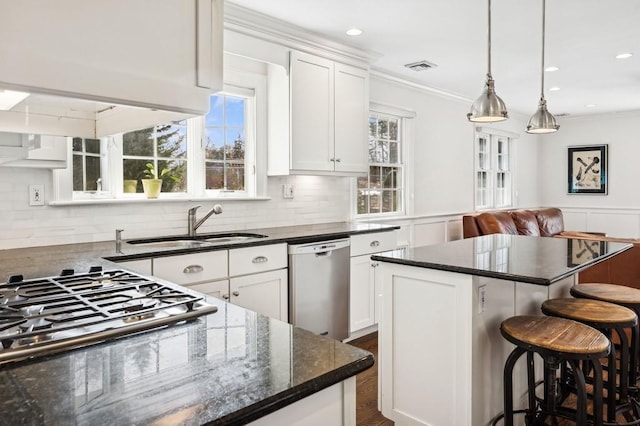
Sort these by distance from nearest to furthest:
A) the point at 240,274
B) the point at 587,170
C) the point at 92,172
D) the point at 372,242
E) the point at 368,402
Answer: the point at 368,402 < the point at 240,274 < the point at 92,172 < the point at 372,242 < the point at 587,170

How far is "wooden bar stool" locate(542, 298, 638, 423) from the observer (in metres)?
2.12

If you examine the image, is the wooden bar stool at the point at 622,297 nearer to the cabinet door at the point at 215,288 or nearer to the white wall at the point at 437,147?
the cabinet door at the point at 215,288

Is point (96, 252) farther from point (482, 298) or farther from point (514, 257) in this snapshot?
point (514, 257)

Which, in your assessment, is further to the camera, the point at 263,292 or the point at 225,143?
the point at 225,143

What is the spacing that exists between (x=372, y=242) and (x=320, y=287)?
0.72 meters

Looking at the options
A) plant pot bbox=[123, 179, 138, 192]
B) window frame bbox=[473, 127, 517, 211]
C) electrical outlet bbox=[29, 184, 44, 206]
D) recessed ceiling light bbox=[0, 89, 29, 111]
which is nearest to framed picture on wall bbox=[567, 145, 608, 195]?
window frame bbox=[473, 127, 517, 211]

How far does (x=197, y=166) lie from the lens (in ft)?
11.3

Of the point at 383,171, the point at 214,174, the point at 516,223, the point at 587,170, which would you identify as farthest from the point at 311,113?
the point at 587,170

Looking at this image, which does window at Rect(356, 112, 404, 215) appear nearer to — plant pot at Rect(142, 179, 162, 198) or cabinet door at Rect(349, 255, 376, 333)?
cabinet door at Rect(349, 255, 376, 333)

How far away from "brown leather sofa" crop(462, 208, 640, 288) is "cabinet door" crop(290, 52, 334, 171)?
2458 millimetres

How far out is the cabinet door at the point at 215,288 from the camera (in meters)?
2.65

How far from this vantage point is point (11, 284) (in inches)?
55.1

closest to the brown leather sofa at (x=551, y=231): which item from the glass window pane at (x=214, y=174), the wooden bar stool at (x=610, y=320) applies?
the wooden bar stool at (x=610, y=320)

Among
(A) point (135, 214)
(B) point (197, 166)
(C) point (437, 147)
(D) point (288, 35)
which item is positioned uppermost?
(D) point (288, 35)
